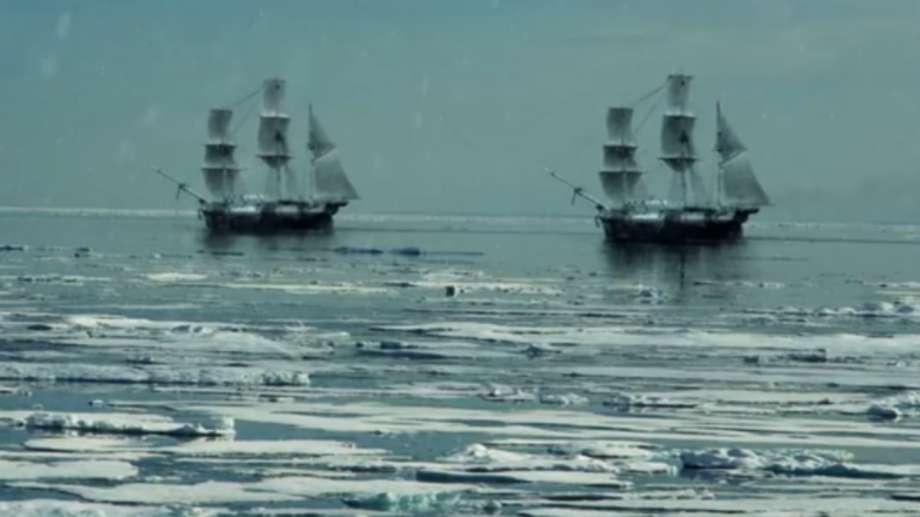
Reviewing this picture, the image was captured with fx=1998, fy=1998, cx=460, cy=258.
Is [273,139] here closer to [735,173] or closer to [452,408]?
[735,173]

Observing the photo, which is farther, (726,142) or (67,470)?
(726,142)

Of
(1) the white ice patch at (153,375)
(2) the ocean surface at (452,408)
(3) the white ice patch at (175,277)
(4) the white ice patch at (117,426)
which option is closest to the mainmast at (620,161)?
(3) the white ice patch at (175,277)

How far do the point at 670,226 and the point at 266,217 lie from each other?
142ft

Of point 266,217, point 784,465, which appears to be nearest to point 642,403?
point 784,465

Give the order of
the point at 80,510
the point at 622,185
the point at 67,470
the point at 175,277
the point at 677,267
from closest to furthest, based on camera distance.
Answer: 1. the point at 80,510
2. the point at 67,470
3. the point at 175,277
4. the point at 677,267
5. the point at 622,185

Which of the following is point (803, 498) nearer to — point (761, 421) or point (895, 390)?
point (761, 421)

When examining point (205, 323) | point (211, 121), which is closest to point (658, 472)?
point (205, 323)

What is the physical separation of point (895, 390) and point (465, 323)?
45.6 feet

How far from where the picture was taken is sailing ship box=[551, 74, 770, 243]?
498 feet

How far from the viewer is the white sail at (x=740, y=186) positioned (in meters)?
161

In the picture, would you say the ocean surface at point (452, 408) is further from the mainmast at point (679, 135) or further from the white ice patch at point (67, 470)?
the mainmast at point (679, 135)

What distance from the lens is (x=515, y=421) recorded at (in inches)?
802

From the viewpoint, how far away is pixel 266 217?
17775 cm

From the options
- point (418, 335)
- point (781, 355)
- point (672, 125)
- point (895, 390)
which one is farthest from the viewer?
point (672, 125)
